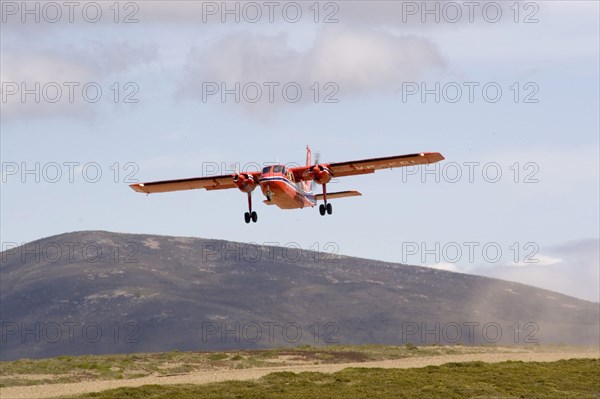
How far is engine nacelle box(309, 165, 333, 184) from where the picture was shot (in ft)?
230

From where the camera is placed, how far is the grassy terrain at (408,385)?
60.6 m

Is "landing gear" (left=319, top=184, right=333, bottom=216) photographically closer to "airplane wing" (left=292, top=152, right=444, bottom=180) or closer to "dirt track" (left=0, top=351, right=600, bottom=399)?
"airplane wing" (left=292, top=152, right=444, bottom=180)

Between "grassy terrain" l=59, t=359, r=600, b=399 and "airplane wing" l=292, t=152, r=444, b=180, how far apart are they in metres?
12.8

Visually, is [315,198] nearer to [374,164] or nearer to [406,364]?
[374,164]

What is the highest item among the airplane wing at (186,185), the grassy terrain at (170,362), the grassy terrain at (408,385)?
the airplane wing at (186,185)

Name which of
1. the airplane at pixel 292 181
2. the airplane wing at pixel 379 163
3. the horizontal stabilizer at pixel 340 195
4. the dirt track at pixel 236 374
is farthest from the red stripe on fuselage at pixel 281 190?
the dirt track at pixel 236 374

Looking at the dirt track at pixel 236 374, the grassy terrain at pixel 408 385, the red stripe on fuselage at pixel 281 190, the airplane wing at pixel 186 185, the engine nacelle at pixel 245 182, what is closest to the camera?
the grassy terrain at pixel 408 385

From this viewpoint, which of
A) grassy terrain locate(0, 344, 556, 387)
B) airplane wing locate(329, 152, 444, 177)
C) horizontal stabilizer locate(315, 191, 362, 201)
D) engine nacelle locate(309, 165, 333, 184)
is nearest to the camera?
airplane wing locate(329, 152, 444, 177)

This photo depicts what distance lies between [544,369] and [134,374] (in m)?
27.0

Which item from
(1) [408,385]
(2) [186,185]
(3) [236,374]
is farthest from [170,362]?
(1) [408,385]

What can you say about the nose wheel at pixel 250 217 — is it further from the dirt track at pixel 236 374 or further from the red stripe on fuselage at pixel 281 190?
the dirt track at pixel 236 374

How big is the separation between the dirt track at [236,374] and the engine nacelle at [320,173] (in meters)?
12.4

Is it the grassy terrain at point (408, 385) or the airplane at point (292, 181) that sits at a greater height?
the airplane at point (292, 181)

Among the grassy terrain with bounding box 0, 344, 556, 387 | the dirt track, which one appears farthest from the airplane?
the grassy terrain with bounding box 0, 344, 556, 387
